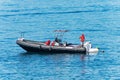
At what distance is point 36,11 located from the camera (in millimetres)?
140125

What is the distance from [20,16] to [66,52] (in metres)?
42.7

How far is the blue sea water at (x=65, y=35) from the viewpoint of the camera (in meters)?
80.2

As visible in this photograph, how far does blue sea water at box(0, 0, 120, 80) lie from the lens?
263 feet

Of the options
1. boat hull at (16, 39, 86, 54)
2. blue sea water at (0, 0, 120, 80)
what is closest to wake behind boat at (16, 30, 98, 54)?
boat hull at (16, 39, 86, 54)

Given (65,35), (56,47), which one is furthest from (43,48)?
(65,35)

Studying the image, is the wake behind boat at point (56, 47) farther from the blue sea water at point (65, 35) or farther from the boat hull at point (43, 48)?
the blue sea water at point (65, 35)

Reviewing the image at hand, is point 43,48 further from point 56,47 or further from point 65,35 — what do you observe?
point 65,35

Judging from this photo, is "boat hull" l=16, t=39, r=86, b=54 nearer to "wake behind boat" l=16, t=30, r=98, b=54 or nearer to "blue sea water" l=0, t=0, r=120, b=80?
"wake behind boat" l=16, t=30, r=98, b=54

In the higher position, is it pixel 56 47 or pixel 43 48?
pixel 56 47

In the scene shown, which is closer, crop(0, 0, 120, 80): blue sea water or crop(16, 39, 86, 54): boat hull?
crop(0, 0, 120, 80): blue sea water

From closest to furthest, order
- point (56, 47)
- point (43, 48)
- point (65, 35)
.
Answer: point (56, 47) < point (43, 48) < point (65, 35)

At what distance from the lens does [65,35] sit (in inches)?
4227

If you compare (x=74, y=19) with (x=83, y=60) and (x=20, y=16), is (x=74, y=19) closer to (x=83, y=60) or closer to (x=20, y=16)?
(x=20, y=16)

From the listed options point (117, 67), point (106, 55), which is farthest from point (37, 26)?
point (117, 67)
